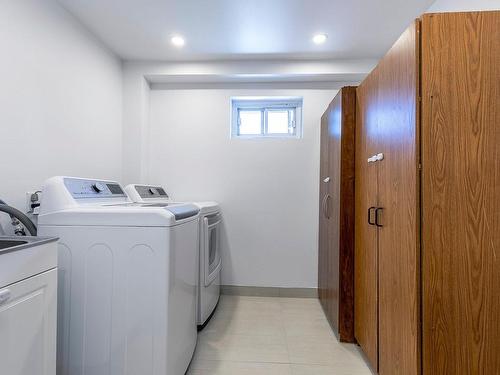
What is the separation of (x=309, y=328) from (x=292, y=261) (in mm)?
728

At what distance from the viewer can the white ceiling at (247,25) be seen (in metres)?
1.84

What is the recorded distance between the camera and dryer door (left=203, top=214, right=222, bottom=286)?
208cm

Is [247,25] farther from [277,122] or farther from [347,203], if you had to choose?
[347,203]

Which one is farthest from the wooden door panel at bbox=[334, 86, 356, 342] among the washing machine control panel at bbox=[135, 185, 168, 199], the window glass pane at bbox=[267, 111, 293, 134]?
the washing machine control panel at bbox=[135, 185, 168, 199]

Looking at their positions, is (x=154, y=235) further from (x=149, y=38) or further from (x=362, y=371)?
(x=149, y=38)

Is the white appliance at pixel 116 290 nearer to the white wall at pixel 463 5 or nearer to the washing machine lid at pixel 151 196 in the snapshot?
the washing machine lid at pixel 151 196

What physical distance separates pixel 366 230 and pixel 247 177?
141 centimetres

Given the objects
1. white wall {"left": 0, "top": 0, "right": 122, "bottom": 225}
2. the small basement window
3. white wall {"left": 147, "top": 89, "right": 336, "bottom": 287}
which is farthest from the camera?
the small basement window

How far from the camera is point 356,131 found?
5.89ft

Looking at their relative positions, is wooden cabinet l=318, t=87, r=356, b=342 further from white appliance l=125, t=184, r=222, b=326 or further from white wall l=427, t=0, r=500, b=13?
white appliance l=125, t=184, r=222, b=326

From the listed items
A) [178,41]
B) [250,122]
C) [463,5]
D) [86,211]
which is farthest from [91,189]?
[463,5]

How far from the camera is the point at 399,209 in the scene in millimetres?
1242

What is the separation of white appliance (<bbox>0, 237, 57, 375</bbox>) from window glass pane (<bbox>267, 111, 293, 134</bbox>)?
2.34 m

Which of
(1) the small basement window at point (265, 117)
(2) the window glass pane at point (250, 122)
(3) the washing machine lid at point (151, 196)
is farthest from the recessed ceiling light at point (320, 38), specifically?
(3) the washing machine lid at point (151, 196)
